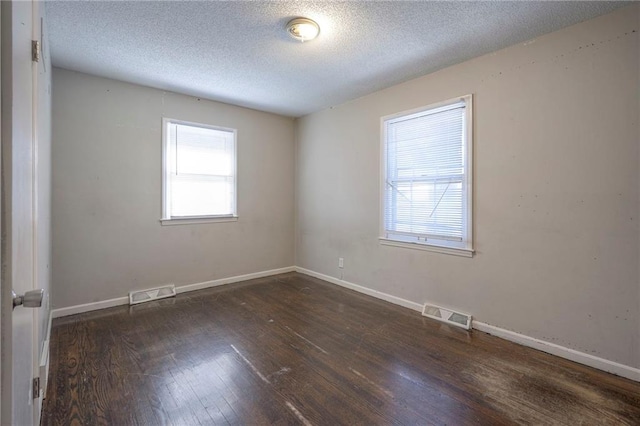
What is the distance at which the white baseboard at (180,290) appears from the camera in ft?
10.5

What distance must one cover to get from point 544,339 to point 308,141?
A: 376 centimetres

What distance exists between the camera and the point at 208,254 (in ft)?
13.9

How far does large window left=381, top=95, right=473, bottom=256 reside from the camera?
3029mm

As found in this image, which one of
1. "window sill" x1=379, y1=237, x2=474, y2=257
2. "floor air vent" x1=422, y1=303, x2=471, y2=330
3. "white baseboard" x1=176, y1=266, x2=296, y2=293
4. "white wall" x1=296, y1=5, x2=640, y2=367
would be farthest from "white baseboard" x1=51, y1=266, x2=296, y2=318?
"floor air vent" x1=422, y1=303, x2=471, y2=330

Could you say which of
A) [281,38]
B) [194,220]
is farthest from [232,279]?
[281,38]

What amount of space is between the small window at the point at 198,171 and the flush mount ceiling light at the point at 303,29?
7.09ft

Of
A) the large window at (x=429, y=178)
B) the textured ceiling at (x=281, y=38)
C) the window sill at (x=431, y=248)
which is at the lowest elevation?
the window sill at (x=431, y=248)

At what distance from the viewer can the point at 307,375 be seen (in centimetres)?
217

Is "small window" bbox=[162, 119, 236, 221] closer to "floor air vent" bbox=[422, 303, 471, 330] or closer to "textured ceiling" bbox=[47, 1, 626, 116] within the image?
"textured ceiling" bbox=[47, 1, 626, 116]

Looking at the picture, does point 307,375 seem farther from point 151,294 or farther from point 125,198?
point 125,198

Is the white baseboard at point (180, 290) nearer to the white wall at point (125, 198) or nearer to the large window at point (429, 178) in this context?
the white wall at point (125, 198)

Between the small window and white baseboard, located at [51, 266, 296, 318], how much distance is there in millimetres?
881

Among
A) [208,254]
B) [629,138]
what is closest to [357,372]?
[629,138]

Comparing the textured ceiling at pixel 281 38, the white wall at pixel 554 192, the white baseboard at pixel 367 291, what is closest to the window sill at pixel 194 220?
the white baseboard at pixel 367 291
